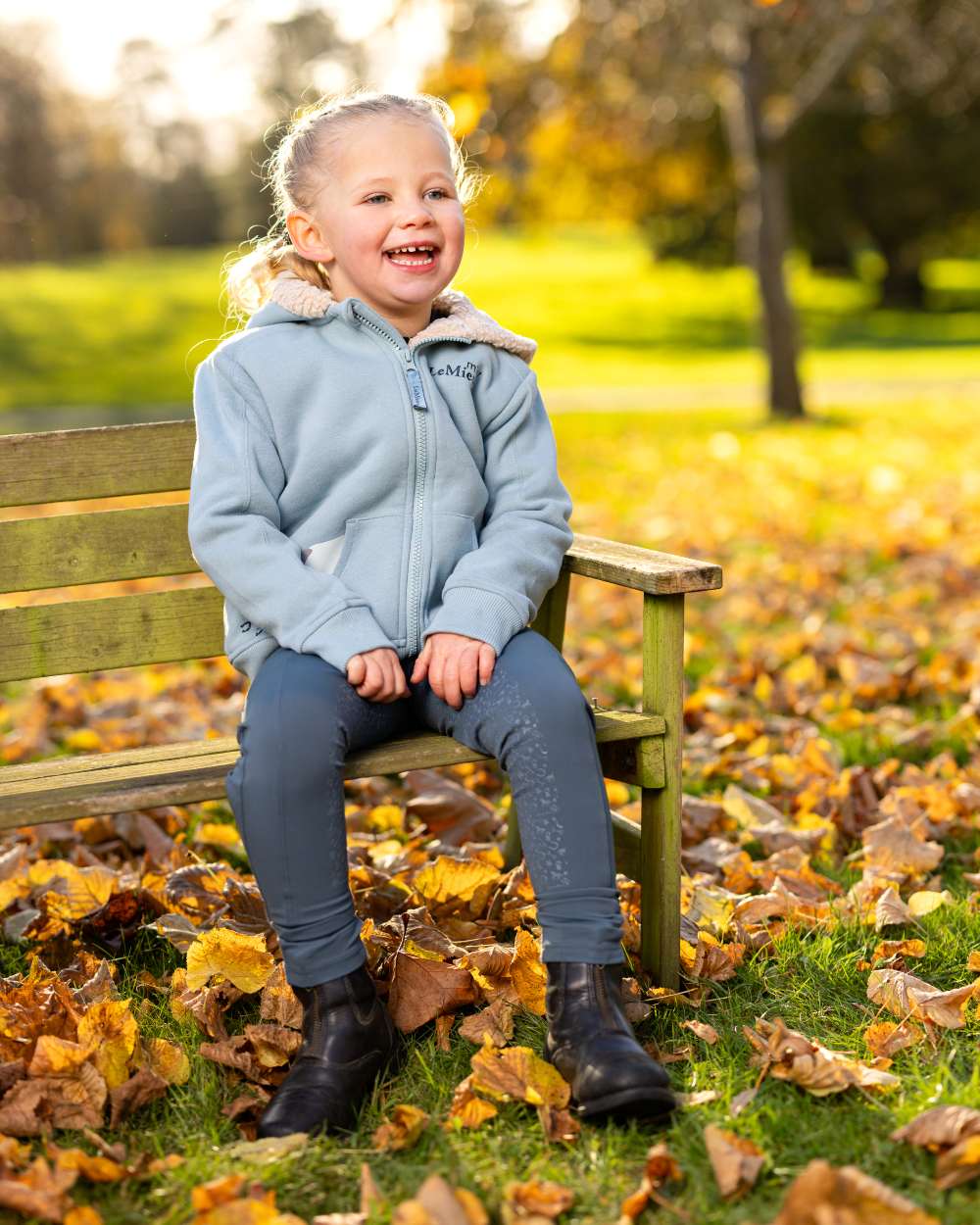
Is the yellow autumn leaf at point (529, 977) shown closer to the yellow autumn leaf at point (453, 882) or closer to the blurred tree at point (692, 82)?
the yellow autumn leaf at point (453, 882)

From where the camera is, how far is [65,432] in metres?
2.97

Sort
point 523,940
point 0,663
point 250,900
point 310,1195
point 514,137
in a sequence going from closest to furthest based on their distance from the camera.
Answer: point 310,1195, point 523,940, point 0,663, point 250,900, point 514,137

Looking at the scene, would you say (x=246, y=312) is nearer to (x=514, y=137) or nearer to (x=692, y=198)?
(x=514, y=137)

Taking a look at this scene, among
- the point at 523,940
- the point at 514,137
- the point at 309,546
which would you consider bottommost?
the point at 523,940

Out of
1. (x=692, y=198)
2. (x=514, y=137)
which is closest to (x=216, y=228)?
(x=692, y=198)

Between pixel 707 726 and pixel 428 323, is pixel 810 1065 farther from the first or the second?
pixel 707 726

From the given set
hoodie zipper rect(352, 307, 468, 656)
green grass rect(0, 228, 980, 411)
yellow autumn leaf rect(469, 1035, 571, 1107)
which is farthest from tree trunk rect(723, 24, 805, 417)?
yellow autumn leaf rect(469, 1035, 571, 1107)

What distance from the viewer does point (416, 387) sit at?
9.30 ft

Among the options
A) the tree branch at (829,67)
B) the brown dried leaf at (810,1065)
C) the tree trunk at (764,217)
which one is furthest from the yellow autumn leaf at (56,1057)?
the tree trunk at (764,217)

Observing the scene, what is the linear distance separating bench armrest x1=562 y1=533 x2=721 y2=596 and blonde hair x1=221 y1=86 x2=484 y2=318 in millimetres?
747

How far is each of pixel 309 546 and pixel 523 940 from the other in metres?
0.83

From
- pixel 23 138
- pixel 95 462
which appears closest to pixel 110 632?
pixel 95 462

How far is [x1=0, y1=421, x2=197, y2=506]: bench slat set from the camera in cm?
295

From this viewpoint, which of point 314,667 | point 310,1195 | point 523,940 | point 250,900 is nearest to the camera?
point 310,1195
